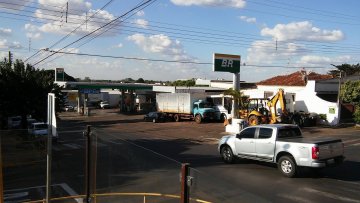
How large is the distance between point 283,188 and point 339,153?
3.05m

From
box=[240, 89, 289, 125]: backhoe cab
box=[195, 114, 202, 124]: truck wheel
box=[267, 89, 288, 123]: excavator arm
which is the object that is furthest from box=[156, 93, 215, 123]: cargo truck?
box=[267, 89, 288, 123]: excavator arm

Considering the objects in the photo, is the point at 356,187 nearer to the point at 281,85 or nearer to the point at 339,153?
the point at 339,153

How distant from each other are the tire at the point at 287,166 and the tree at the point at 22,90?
1815 cm

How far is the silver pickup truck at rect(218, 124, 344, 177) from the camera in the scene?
46.2ft

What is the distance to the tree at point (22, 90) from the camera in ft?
88.8

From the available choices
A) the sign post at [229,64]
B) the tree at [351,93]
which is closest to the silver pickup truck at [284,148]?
the tree at [351,93]

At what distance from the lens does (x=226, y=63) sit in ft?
129

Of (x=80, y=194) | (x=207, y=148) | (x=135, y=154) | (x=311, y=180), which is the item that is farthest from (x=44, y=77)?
(x=135, y=154)

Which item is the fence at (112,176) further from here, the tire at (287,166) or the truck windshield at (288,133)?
the truck windshield at (288,133)

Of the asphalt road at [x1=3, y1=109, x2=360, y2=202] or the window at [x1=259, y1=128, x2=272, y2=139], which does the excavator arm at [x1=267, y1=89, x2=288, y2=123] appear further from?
the window at [x1=259, y1=128, x2=272, y2=139]

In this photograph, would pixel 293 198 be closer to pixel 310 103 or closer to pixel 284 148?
pixel 284 148

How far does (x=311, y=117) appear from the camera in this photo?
36406 mm

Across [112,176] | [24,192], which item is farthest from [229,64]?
[112,176]

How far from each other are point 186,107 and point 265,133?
2999cm
